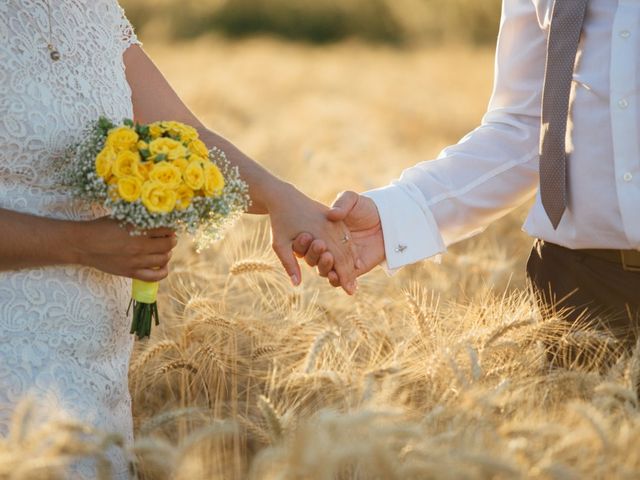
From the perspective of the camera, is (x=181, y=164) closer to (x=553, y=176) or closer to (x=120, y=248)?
(x=120, y=248)

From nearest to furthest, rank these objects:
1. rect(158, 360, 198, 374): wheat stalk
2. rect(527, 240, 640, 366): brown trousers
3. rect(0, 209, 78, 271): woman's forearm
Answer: rect(0, 209, 78, 271): woman's forearm < rect(527, 240, 640, 366): brown trousers < rect(158, 360, 198, 374): wheat stalk

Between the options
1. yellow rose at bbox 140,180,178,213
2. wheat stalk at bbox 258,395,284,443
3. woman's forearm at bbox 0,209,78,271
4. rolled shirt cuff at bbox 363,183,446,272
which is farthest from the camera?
rolled shirt cuff at bbox 363,183,446,272

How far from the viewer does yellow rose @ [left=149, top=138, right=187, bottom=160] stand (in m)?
2.73

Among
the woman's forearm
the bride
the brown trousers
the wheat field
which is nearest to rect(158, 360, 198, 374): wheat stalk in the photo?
the wheat field

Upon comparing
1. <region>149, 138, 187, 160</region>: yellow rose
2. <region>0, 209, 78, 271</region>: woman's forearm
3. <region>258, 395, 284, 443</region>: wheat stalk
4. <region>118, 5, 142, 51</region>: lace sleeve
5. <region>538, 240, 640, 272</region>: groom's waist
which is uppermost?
<region>118, 5, 142, 51</region>: lace sleeve

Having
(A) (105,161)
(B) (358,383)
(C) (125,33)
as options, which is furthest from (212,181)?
(C) (125,33)

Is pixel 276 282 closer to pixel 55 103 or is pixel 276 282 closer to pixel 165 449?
pixel 55 103

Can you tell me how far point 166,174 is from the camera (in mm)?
2695

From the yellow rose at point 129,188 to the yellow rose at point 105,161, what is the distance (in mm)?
47

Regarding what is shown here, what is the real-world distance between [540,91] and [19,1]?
1.68 metres

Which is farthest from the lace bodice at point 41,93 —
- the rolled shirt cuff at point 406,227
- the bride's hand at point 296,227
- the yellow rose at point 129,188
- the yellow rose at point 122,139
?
the rolled shirt cuff at point 406,227

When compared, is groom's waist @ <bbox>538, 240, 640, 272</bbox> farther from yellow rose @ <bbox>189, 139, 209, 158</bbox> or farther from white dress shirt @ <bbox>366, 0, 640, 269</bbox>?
yellow rose @ <bbox>189, 139, 209, 158</bbox>

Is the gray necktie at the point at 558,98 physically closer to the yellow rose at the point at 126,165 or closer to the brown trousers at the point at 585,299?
the brown trousers at the point at 585,299

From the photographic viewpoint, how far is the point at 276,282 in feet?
12.9
